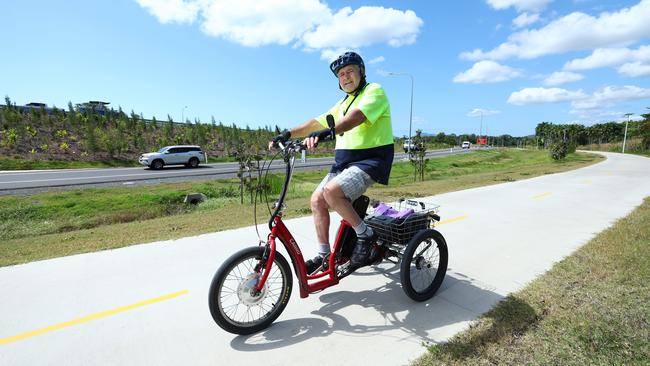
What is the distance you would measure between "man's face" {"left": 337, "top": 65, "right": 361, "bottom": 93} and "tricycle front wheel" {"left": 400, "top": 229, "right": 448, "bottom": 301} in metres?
1.52

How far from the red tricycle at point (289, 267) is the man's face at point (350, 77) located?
88 centimetres

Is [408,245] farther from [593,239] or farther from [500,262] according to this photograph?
A: [593,239]

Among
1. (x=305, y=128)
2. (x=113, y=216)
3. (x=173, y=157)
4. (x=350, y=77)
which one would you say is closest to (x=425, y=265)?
(x=305, y=128)

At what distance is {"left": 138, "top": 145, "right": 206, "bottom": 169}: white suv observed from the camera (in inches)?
879

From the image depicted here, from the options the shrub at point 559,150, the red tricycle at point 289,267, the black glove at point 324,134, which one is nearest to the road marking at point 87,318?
the red tricycle at point 289,267

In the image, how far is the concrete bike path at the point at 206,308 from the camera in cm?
254

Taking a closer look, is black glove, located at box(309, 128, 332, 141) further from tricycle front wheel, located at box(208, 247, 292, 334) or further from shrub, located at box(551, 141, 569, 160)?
shrub, located at box(551, 141, 569, 160)

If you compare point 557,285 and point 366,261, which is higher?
point 366,261

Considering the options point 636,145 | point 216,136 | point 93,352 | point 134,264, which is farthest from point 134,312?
point 636,145

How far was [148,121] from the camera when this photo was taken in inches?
1358

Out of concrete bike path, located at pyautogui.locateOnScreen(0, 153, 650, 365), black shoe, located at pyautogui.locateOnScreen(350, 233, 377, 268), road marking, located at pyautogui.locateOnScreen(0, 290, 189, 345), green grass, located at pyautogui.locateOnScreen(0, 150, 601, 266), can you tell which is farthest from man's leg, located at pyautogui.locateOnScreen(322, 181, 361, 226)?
green grass, located at pyautogui.locateOnScreen(0, 150, 601, 266)

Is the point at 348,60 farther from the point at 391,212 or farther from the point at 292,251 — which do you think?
the point at 292,251

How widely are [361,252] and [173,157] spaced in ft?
75.6

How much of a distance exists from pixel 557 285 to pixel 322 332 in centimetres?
258
